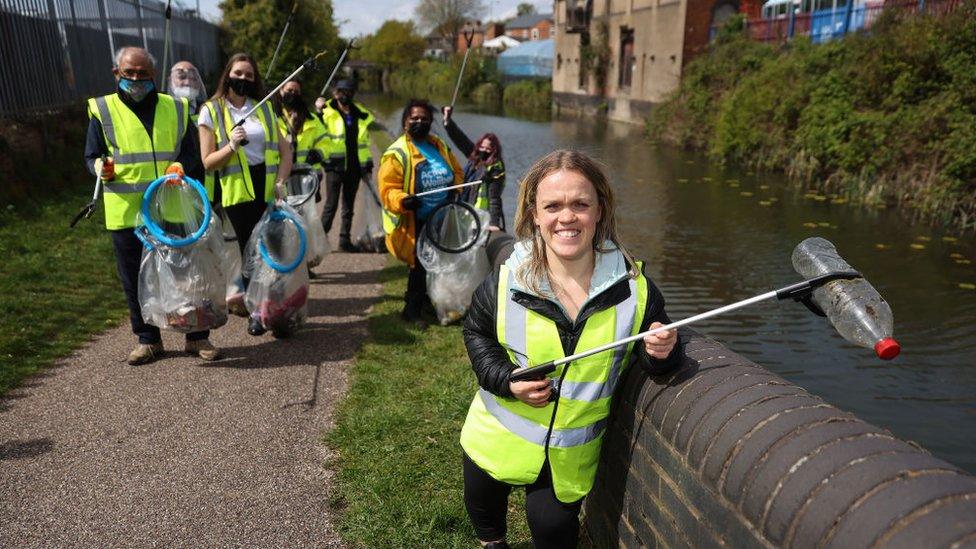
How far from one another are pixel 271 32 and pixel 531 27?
81010 millimetres

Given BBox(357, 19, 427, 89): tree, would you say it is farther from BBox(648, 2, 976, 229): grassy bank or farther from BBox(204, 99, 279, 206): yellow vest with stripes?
BBox(204, 99, 279, 206): yellow vest with stripes

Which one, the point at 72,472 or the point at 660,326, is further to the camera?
the point at 72,472

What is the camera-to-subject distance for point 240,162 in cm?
514

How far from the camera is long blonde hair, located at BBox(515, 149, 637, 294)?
235 centimetres

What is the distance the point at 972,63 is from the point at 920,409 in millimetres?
10211

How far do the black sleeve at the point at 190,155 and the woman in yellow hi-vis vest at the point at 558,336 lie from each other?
311cm

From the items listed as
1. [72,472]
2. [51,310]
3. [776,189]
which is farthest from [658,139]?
[72,472]

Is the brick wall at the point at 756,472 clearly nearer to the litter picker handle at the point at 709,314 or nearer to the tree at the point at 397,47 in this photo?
the litter picker handle at the point at 709,314

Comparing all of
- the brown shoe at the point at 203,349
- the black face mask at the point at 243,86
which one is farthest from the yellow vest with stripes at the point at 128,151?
the brown shoe at the point at 203,349

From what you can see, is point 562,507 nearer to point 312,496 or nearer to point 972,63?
point 312,496

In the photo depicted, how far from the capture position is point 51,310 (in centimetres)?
558

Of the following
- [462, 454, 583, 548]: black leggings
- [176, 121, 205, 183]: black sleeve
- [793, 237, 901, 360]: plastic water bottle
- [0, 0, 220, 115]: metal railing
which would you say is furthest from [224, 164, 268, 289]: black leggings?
[793, 237, 901, 360]: plastic water bottle

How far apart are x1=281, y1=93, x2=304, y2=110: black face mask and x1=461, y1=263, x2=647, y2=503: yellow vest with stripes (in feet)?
17.8

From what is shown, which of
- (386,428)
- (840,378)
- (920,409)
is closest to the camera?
(386,428)
